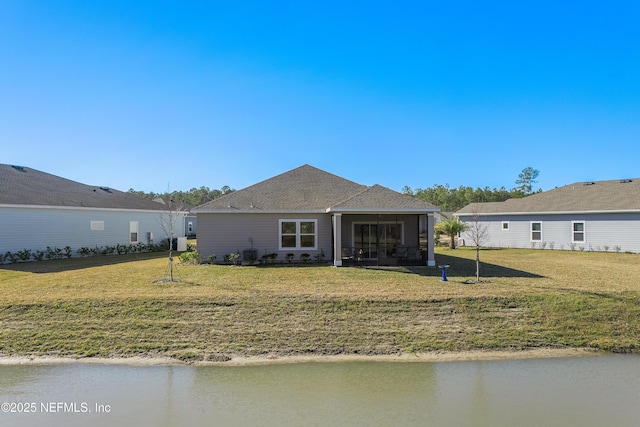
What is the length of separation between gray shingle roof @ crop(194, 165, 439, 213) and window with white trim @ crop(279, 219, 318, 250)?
0.67 meters

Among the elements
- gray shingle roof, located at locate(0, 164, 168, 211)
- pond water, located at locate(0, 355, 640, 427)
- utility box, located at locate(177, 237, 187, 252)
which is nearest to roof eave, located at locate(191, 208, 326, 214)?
utility box, located at locate(177, 237, 187, 252)

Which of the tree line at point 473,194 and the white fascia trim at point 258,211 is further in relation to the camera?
the tree line at point 473,194

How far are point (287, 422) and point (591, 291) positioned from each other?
33.9 feet

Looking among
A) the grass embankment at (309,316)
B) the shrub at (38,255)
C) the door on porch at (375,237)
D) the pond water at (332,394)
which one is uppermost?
the door on porch at (375,237)

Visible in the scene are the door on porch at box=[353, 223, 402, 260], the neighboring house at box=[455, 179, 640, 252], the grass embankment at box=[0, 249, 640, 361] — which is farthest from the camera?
the neighboring house at box=[455, 179, 640, 252]

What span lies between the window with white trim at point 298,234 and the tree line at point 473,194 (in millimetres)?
60280

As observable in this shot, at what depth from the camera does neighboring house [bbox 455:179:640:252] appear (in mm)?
23234

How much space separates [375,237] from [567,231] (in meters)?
14.1

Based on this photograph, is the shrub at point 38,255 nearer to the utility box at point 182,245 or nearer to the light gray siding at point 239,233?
the utility box at point 182,245

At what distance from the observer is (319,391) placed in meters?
7.15

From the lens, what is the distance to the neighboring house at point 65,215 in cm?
2008

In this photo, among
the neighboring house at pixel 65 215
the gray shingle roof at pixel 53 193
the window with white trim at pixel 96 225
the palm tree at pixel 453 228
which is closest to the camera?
the neighboring house at pixel 65 215

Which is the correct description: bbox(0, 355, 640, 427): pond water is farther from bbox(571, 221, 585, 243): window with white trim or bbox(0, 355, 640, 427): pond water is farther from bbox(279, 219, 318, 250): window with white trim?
bbox(571, 221, 585, 243): window with white trim

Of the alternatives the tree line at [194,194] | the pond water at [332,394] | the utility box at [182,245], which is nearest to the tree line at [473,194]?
the tree line at [194,194]
